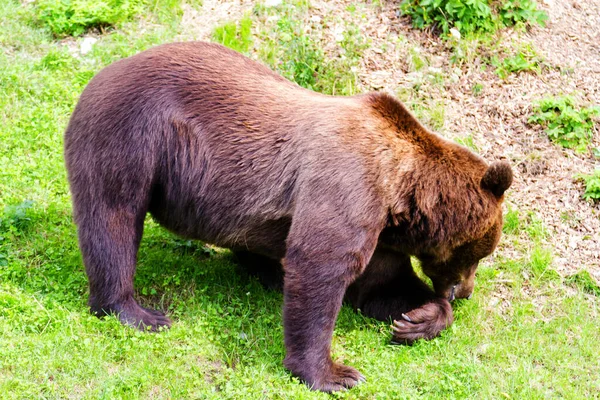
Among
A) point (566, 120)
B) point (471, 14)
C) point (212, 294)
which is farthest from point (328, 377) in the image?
point (471, 14)

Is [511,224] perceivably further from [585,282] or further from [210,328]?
[210,328]

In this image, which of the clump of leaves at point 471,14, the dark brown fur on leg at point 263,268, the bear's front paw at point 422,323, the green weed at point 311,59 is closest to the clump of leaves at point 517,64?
the clump of leaves at point 471,14

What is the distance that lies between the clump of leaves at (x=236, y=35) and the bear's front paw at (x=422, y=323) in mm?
3928

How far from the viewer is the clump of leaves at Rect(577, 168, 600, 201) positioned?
8118mm

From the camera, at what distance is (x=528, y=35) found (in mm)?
9477

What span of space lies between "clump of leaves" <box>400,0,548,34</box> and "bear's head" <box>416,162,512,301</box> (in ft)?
11.0

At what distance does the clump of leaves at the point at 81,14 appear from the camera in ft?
32.3

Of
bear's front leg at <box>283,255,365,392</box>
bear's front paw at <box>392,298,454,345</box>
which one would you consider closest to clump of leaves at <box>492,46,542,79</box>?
bear's front paw at <box>392,298,454,345</box>

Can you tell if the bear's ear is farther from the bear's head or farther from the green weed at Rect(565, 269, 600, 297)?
the green weed at Rect(565, 269, 600, 297)

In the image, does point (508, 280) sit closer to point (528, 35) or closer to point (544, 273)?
point (544, 273)

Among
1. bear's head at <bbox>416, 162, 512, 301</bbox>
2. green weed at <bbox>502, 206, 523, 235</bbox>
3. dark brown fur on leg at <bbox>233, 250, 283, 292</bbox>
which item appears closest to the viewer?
bear's head at <bbox>416, 162, 512, 301</bbox>

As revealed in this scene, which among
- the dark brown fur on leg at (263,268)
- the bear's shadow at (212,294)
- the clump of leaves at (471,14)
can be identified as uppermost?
the clump of leaves at (471,14)

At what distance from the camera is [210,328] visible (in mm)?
6641

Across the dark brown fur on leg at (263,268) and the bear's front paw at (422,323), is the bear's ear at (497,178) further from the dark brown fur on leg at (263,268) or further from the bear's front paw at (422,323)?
the dark brown fur on leg at (263,268)
